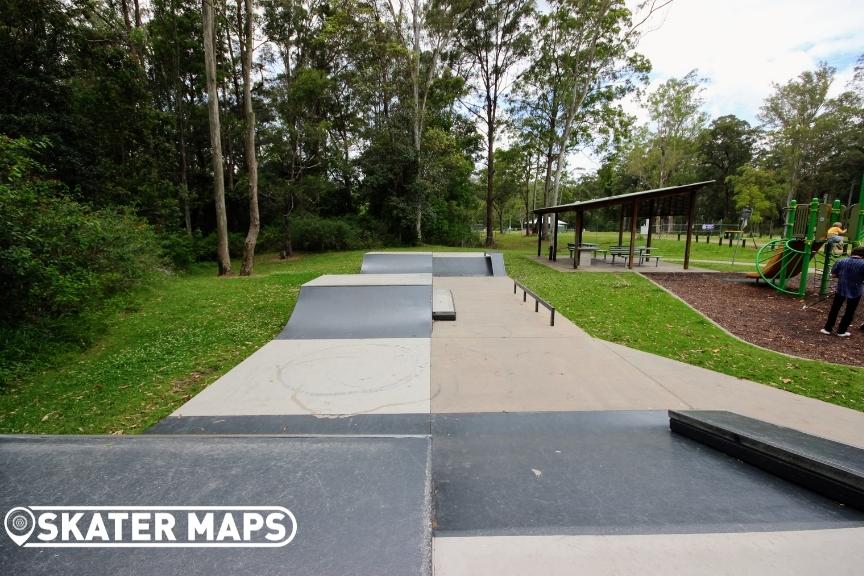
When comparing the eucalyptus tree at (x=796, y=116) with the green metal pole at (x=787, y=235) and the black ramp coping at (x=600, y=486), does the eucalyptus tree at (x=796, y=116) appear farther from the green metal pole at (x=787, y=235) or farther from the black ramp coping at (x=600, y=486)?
the black ramp coping at (x=600, y=486)

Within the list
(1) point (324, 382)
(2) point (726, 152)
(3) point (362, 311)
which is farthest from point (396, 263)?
(2) point (726, 152)

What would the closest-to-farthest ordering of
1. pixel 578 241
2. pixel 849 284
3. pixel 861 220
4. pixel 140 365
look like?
pixel 140 365 < pixel 849 284 < pixel 861 220 < pixel 578 241

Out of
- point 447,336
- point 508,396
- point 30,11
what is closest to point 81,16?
point 30,11

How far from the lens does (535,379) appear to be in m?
3.78

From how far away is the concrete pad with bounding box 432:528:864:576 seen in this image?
5.17 ft

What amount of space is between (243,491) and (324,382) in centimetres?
213

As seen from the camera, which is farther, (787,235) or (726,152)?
(726,152)

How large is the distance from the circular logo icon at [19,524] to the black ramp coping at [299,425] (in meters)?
1.40

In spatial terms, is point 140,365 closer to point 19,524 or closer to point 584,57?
point 19,524

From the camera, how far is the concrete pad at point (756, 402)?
3.02 metres

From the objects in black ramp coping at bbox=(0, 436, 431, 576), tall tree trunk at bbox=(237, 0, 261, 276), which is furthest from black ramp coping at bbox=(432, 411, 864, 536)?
tall tree trunk at bbox=(237, 0, 261, 276)

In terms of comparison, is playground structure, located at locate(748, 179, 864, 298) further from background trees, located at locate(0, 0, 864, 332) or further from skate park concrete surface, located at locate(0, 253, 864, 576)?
background trees, located at locate(0, 0, 864, 332)

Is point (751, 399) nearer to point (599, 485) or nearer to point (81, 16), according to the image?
point (599, 485)

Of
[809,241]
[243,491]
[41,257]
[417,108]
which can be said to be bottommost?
[243,491]
